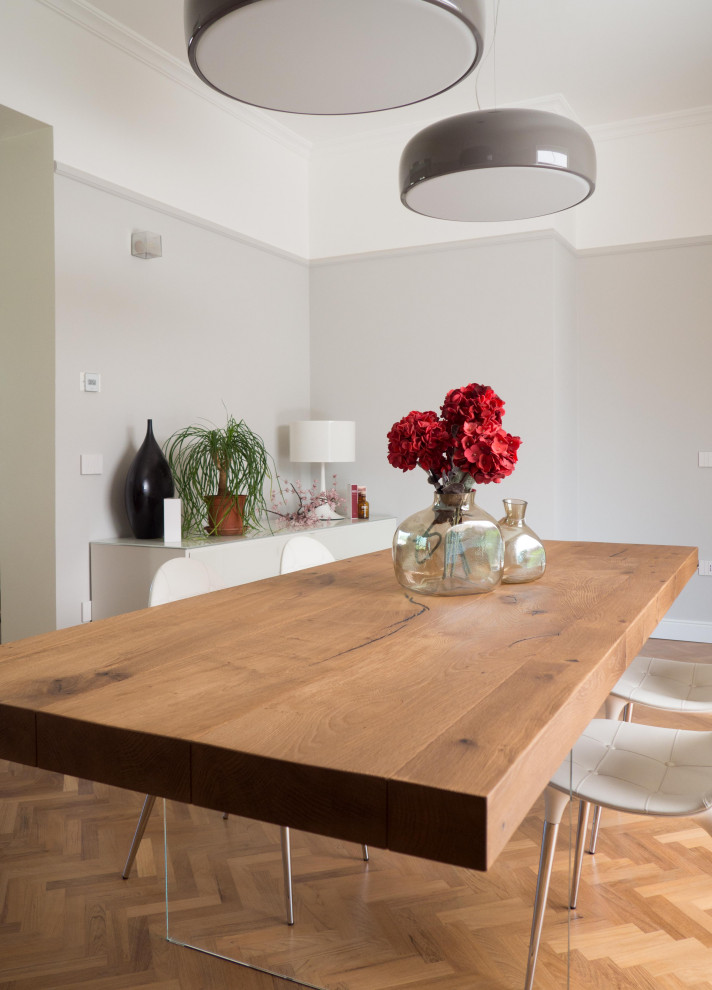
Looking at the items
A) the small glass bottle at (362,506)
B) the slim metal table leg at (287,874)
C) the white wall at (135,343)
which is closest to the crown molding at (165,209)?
the white wall at (135,343)

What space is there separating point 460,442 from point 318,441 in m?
3.24

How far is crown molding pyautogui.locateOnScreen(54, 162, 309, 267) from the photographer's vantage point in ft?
12.4

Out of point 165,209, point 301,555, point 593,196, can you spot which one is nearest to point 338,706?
point 301,555

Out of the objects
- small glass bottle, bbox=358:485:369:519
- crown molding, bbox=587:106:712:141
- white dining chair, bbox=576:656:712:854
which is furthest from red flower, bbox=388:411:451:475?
crown molding, bbox=587:106:712:141

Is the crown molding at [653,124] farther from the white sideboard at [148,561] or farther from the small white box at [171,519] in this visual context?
the small white box at [171,519]

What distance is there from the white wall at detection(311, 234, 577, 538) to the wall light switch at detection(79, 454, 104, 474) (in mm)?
2107

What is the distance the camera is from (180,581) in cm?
236

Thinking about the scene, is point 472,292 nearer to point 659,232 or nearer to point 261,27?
point 659,232

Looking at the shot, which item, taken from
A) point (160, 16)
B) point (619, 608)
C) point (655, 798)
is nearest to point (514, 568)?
point (619, 608)

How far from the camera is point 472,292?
524cm

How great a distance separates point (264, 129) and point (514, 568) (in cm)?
399

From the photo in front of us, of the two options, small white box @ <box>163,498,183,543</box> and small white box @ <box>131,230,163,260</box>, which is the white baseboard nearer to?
small white box @ <box>163,498,183,543</box>

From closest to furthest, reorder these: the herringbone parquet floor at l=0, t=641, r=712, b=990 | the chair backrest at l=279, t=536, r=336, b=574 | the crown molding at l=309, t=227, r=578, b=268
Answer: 1. the herringbone parquet floor at l=0, t=641, r=712, b=990
2. the chair backrest at l=279, t=536, r=336, b=574
3. the crown molding at l=309, t=227, r=578, b=268

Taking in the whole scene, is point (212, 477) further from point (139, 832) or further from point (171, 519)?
point (139, 832)
